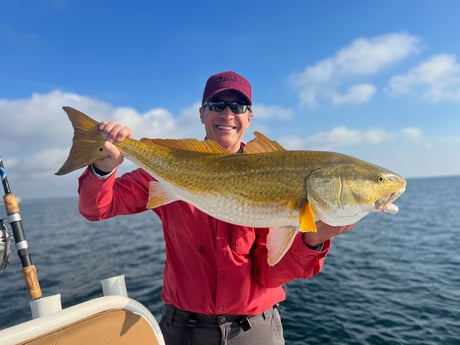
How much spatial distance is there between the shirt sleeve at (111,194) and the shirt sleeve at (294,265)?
1.70 metres

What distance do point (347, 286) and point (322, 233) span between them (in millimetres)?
11401

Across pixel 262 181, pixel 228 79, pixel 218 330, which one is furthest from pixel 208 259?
pixel 228 79

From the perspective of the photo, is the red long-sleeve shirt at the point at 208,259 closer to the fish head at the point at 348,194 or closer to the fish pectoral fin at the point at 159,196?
the fish pectoral fin at the point at 159,196

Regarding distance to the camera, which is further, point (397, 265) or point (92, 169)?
point (397, 265)

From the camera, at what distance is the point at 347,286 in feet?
42.1

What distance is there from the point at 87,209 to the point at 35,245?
94.1ft

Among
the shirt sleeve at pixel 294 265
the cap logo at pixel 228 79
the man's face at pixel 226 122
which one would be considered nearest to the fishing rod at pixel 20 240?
the shirt sleeve at pixel 294 265

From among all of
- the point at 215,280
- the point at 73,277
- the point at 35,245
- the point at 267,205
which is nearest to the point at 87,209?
the point at 215,280

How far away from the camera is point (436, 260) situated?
1688 centimetres

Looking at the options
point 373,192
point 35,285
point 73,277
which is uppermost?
point 373,192

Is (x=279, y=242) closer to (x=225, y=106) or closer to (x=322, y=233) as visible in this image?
(x=322, y=233)

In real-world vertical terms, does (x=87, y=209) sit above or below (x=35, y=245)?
above

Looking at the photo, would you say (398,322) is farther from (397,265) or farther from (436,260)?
(436,260)

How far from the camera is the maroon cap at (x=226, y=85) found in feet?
13.5
